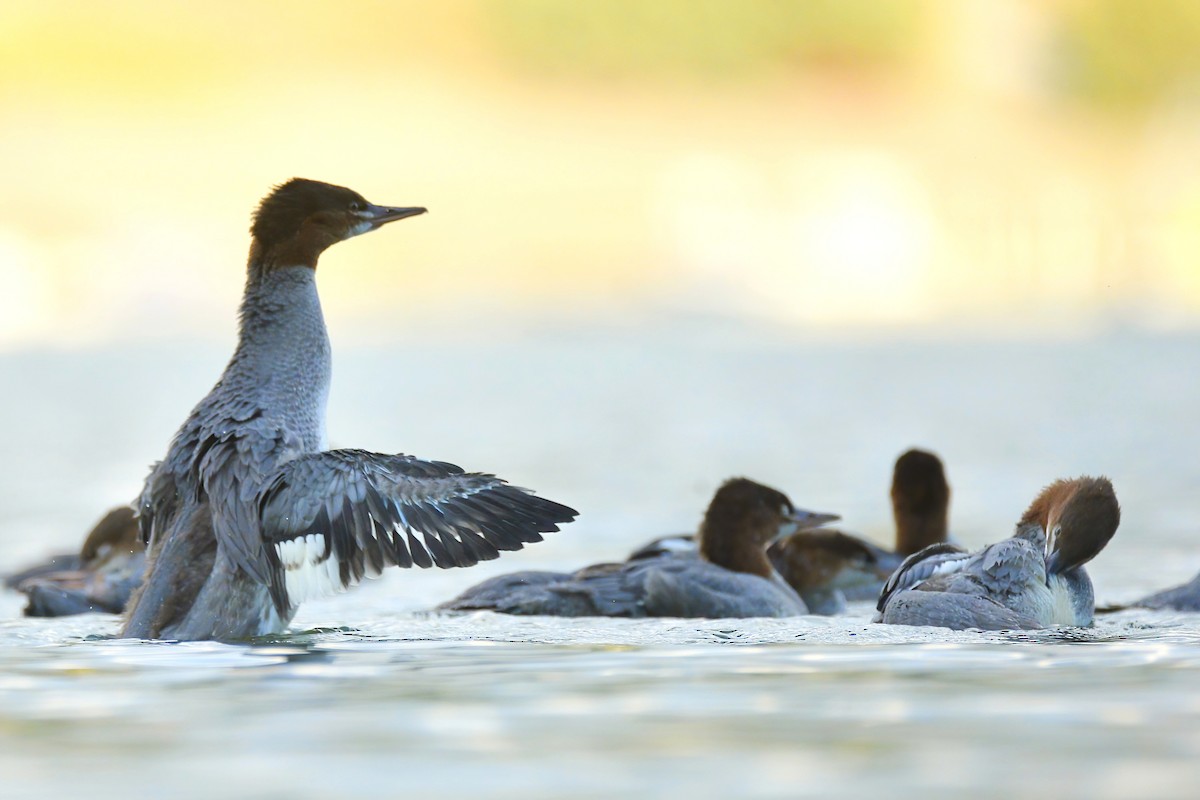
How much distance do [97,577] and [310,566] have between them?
9.44 ft

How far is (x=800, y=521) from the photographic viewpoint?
912 cm

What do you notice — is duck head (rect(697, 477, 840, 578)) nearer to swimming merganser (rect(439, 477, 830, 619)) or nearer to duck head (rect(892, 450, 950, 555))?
swimming merganser (rect(439, 477, 830, 619))

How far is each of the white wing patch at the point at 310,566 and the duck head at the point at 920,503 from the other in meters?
4.52

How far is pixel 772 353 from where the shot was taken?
177ft

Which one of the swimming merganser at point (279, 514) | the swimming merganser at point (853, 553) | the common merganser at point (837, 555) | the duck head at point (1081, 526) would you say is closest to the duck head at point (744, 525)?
the common merganser at point (837, 555)

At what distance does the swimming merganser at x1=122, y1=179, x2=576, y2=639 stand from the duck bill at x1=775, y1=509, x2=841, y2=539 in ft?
8.74

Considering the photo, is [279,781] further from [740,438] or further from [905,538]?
[740,438]

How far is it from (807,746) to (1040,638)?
7.20 ft

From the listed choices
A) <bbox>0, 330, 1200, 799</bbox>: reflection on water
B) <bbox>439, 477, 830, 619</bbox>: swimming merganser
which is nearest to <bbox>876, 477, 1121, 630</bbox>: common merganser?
<bbox>0, 330, 1200, 799</bbox>: reflection on water

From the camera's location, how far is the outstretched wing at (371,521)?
633 centimetres

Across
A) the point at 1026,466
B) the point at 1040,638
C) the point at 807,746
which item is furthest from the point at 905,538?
the point at 1026,466

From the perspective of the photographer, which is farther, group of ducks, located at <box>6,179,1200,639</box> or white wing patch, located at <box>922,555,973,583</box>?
white wing patch, located at <box>922,555,973,583</box>

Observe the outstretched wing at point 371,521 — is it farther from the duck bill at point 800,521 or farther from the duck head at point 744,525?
the duck bill at point 800,521

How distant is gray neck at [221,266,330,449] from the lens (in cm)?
710
